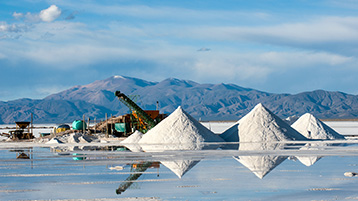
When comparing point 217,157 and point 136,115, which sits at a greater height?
point 136,115

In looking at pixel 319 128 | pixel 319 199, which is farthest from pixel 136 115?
pixel 319 199

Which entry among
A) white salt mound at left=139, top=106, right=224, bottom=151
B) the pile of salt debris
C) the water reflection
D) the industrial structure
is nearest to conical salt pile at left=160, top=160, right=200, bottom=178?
the water reflection

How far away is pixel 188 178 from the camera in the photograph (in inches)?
538

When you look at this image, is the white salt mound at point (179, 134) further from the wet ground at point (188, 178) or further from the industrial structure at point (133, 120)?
the wet ground at point (188, 178)

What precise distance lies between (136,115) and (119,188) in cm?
3105

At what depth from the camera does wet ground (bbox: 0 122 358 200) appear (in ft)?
35.8

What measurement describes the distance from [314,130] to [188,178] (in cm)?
2769

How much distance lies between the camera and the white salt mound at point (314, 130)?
1517 inches

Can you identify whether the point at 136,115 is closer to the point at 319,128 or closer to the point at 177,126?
the point at 177,126

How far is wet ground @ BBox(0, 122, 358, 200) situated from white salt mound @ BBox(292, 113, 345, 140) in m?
18.8

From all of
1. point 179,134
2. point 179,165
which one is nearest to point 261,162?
point 179,165

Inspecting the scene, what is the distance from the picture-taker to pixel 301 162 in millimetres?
18016

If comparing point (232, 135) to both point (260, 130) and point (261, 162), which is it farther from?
point (261, 162)

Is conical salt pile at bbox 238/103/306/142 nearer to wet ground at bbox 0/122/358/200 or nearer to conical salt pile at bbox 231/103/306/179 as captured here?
conical salt pile at bbox 231/103/306/179
